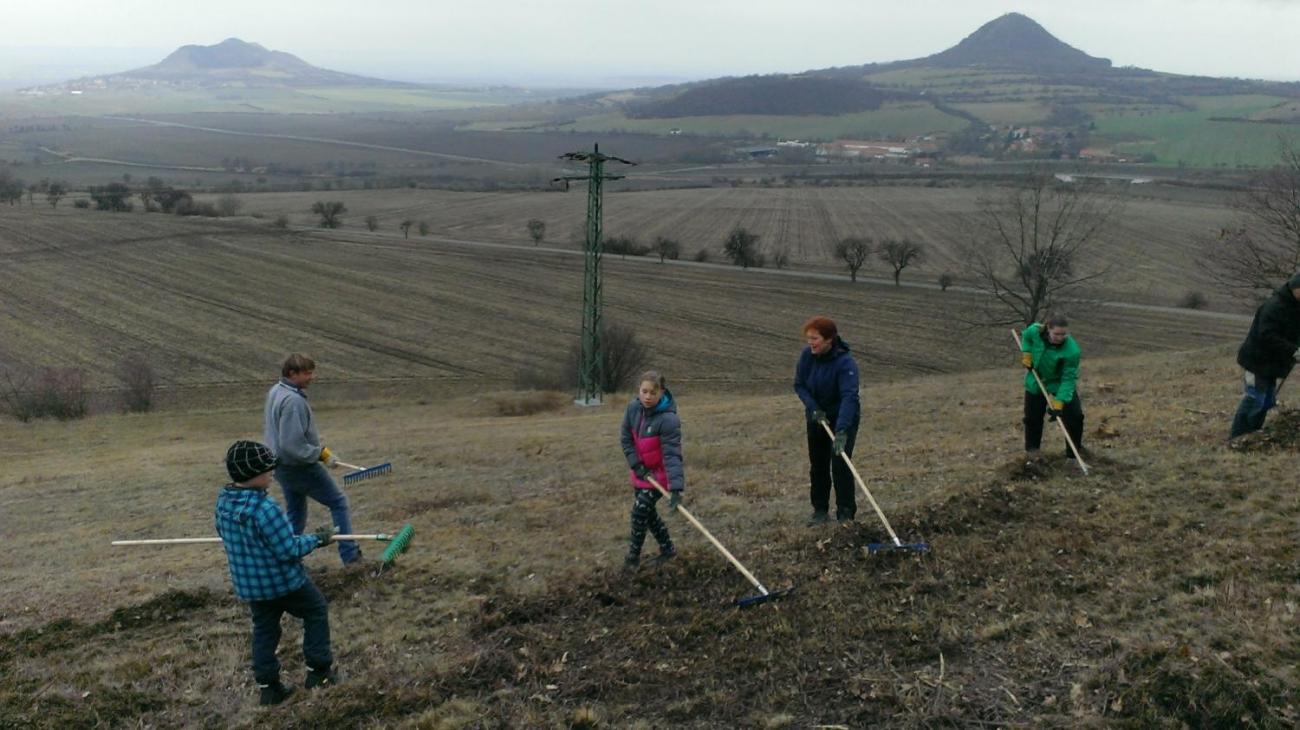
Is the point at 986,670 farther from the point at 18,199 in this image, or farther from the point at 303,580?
the point at 18,199

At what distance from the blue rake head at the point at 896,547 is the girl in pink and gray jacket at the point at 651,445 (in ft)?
6.97

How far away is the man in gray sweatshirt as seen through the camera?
Answer: 9.29 meters

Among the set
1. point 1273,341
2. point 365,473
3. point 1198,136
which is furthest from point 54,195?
point 1198,136

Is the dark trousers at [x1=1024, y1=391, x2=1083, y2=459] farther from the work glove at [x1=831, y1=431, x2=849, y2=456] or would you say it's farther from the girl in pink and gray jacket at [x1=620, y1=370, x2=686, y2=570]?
the girl in pink and gray jacket at [x1=620, y1=370, x2=686, y2=570]

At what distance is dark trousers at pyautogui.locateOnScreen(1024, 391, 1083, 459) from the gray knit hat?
944 centimetres

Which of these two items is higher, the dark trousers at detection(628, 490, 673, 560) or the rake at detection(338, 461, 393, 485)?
the dark trousers at detection(628, 490, 673, 560)

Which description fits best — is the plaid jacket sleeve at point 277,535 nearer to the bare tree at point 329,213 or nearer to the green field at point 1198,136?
the bare tree at point 329,213

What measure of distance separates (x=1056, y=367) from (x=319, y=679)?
931 centimetres

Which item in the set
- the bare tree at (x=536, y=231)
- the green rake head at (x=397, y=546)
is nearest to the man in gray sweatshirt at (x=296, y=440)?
the green rake head at (x=397, y=546)

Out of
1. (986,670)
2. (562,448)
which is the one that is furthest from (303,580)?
(562,448)

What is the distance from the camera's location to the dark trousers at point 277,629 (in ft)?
22.8

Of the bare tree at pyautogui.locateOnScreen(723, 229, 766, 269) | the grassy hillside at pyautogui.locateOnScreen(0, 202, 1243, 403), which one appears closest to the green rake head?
the grassy hillside at pyautogui.locateOnScreen(0, 202, 1243, 403)

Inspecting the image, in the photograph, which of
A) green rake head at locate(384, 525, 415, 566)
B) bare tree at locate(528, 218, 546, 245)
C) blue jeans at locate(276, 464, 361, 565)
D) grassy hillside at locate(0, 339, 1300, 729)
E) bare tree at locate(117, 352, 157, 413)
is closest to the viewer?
grassy hillside at locate(0, 339, 1300, 729)

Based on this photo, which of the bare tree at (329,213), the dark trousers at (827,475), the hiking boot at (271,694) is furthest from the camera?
the bare tree at (329,213)
